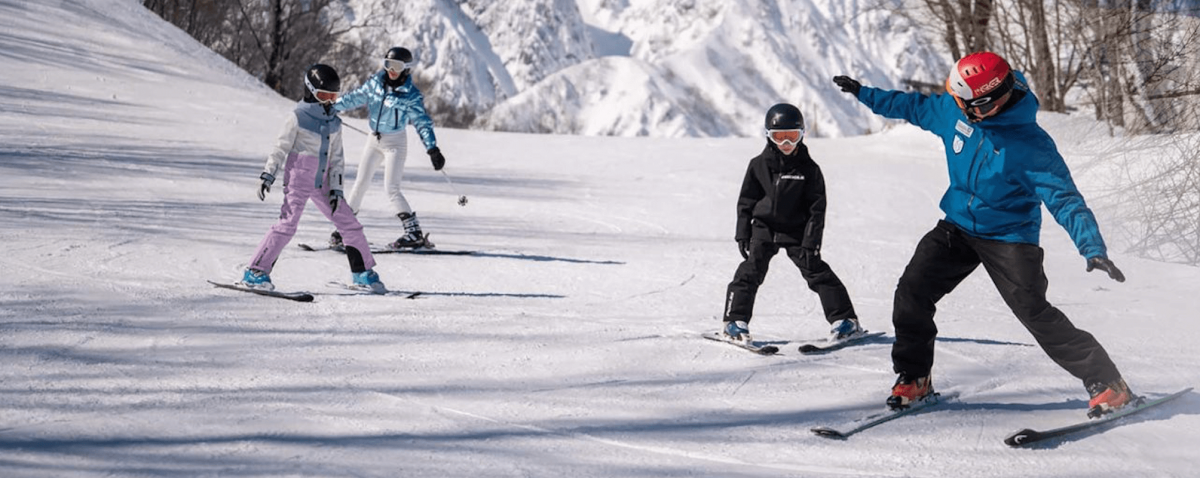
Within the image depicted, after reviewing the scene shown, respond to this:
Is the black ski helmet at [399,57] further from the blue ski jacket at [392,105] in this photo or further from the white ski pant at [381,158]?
the white ski pant at [381,158]

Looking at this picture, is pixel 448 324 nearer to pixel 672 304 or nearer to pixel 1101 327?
pixel 672 304

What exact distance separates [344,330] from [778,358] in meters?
2.46

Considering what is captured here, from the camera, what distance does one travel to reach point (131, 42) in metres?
22.0

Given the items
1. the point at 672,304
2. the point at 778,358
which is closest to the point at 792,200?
the point at 778,358

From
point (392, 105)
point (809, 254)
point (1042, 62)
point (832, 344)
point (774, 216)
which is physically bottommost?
point (832, 344)


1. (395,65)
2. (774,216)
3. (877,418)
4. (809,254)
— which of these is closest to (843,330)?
(809,254)

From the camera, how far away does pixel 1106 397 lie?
5.12 m

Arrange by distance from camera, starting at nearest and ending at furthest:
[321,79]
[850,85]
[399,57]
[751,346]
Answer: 1. [850,85]
2. [751,346]
3. [321,79]
4. [399,57]

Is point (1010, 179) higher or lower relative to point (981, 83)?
lower

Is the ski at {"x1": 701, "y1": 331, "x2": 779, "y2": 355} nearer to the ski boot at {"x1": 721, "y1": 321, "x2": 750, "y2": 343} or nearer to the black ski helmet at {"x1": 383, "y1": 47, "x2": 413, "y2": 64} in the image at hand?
the ski boot at {"x1": 721, "y1": 321, "x2": 750, "y2": 343}

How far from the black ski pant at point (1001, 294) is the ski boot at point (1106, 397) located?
0.03 metres

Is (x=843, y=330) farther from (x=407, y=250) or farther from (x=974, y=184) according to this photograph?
(x=407, y=250)

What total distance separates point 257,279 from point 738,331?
308 centimetres

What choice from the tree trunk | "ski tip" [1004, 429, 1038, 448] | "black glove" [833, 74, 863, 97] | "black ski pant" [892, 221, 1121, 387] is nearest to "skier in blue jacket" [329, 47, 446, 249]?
"black glove" [833, 74, 863, 97]
